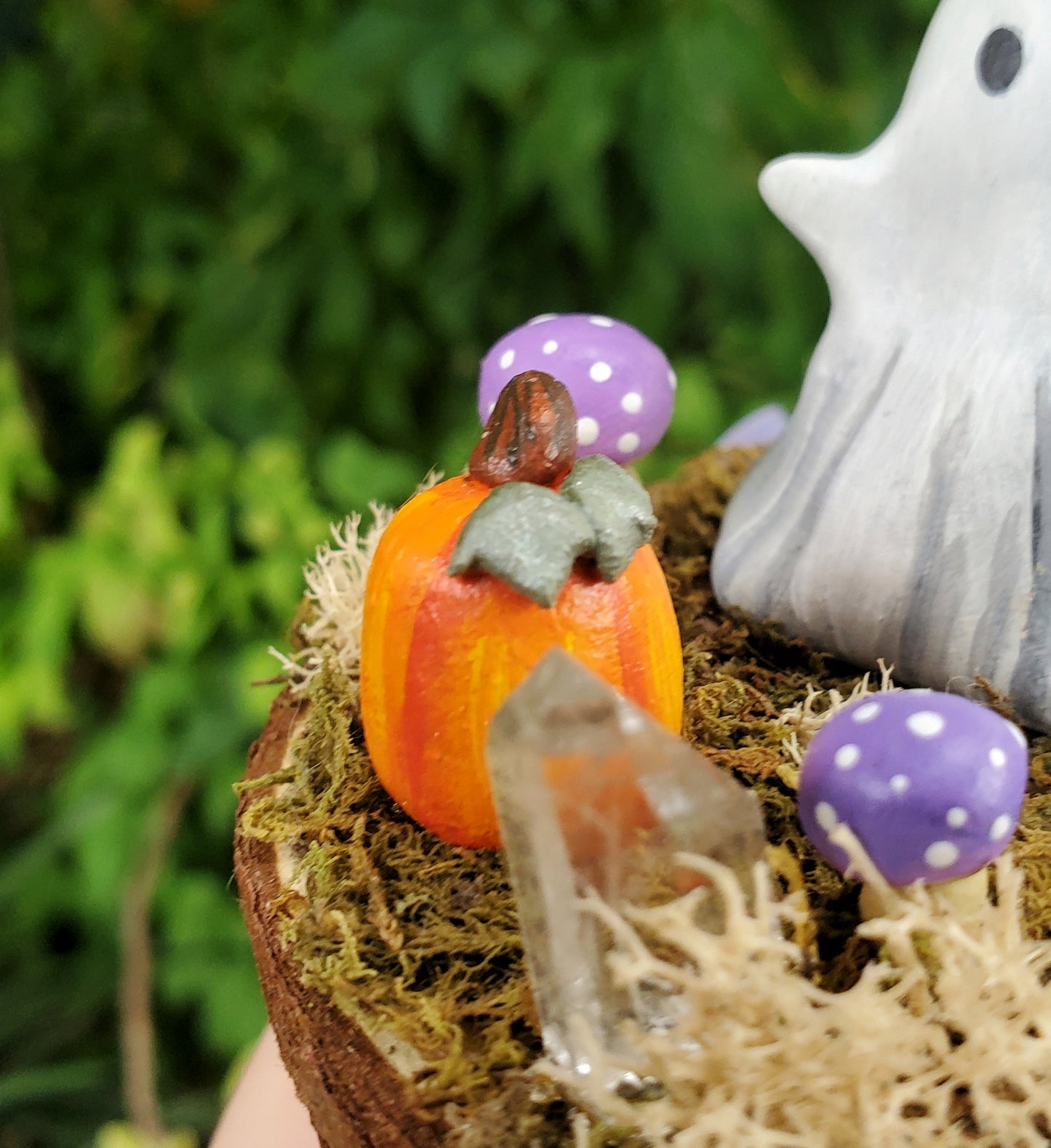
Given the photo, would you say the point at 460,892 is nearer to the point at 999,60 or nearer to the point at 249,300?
the point at 999,60

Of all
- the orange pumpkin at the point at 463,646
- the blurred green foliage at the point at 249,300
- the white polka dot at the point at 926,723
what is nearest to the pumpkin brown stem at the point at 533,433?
the orange pumpkin at the point at 463,646

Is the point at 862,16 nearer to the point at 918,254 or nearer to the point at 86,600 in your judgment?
the point at 918,254

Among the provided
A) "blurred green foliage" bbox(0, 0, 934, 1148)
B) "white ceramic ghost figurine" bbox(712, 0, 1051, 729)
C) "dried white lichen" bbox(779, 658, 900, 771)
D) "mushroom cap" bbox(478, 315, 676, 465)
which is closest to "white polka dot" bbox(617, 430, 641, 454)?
"mushroom cap" bbox(478, 315, 676, 465)

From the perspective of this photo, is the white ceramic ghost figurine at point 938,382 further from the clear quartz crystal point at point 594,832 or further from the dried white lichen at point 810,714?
the clear quartz crystal point at point 594,832

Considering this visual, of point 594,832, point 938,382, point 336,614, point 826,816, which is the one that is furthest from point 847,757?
point 336,614

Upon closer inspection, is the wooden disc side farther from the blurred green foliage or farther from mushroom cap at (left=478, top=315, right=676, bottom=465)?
the blurred green foliage

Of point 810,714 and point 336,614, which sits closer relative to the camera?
point 810,714
